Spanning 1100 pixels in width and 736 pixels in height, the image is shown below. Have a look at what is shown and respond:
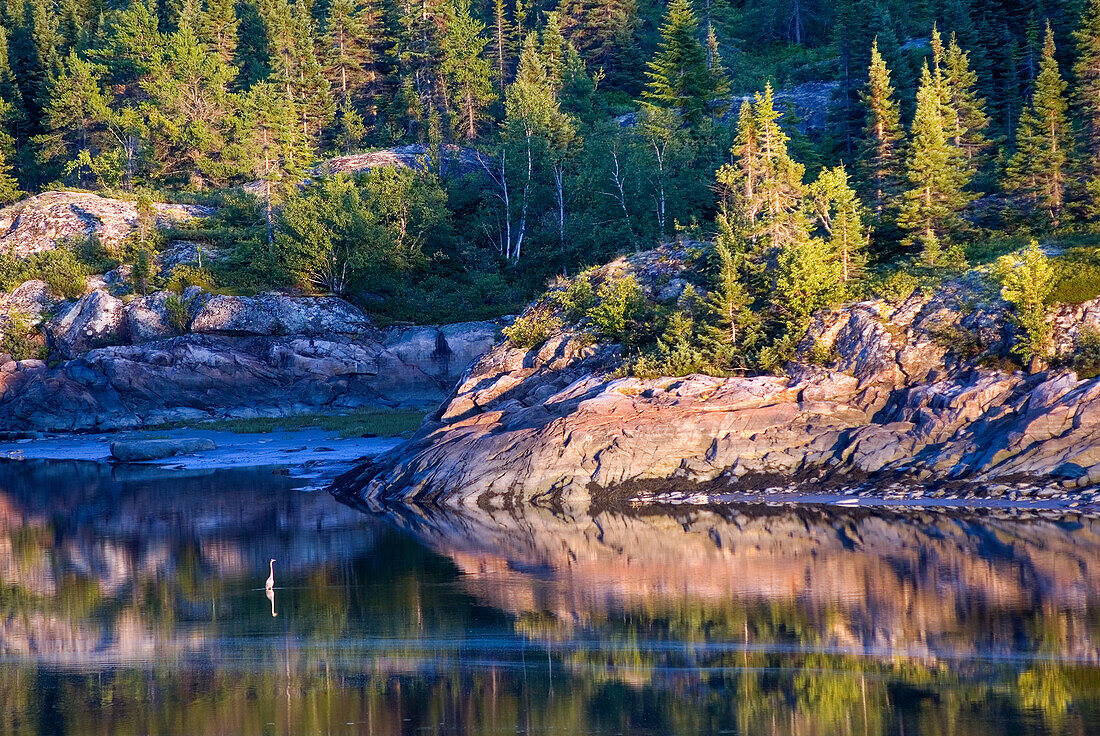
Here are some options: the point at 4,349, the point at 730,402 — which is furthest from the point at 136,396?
the point at 730,402

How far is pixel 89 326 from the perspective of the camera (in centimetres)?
5853

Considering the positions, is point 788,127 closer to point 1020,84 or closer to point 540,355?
point 1020,84

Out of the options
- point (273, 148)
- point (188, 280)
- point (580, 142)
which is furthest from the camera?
point (273, 148)

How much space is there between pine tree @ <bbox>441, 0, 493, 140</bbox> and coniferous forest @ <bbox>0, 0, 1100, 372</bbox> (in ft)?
0.73

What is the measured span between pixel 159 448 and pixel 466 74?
1599 inches

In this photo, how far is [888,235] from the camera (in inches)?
1736

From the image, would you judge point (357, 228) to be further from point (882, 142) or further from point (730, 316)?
point (882, 142)

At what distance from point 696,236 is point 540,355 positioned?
357 inches

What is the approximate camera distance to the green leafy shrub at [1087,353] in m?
33.0

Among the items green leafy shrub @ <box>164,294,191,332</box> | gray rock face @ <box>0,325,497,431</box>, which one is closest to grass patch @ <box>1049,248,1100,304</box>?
gray rock face @ <box>0,325,497,431</box>

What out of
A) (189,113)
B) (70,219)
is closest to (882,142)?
(70,219)

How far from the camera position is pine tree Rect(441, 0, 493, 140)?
79.6m

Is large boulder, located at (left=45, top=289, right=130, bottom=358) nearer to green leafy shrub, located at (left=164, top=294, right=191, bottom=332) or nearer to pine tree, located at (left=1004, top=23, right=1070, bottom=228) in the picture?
green leafy shrub, located at (left=164, top=294, right=191, bottom=332)

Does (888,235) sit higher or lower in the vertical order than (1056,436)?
higher
